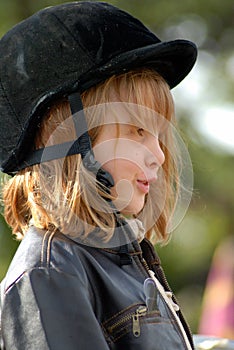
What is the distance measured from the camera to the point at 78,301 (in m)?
1.31

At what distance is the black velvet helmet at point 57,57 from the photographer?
4.91ft

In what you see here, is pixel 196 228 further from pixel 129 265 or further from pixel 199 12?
pixel 129 265

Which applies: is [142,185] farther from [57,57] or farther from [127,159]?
[57,57]

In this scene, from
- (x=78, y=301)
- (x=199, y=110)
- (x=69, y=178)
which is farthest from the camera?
(x=199, y=110)

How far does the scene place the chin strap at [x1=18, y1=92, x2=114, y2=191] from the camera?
1467 millimetres

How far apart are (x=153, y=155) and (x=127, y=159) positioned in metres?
0.05

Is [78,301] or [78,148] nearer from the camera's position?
[78,301]

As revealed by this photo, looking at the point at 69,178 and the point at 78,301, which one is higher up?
the point at 69,178

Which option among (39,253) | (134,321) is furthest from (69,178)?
(134,321)

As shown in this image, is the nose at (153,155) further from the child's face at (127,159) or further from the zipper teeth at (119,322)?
the zipper teeth at (119,322)

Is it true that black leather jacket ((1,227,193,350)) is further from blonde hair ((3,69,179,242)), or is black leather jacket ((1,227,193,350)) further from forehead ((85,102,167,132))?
forehead ((85,102,167,132))

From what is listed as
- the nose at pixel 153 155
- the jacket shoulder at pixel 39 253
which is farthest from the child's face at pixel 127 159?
the jacket shoulder at pixel 39 253

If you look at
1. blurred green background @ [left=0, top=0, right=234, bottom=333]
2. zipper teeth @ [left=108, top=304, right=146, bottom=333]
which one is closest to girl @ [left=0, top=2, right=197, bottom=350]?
zipper teeth @ [left=108, top=304, right=146, bottom=333]

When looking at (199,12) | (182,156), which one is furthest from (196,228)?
(182,156)
